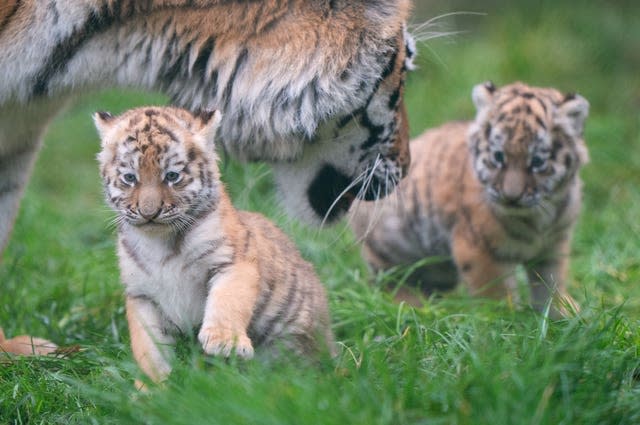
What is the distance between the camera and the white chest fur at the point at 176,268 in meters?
3.39

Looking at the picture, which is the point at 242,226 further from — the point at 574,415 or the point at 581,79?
the point at 581,79

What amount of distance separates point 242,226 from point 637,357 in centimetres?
135

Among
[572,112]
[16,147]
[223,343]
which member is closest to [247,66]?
[16,147]

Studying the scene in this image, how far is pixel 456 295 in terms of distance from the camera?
5.57 m

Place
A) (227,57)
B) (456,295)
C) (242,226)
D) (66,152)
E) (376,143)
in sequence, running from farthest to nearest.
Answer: (66,152), (456,295), (376,143), (227,57), (242,226)

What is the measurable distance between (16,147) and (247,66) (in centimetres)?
103

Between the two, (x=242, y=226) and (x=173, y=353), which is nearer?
(x=173, y=353)

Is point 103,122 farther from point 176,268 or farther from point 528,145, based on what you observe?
point 528,145

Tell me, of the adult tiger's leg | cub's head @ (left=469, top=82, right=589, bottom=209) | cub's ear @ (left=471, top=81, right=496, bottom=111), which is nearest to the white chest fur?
the adult tiger's leg

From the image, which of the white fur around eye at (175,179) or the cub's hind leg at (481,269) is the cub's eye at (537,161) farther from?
the white fur around eye at (175,179)

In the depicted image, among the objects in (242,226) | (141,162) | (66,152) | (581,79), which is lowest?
(66,152)

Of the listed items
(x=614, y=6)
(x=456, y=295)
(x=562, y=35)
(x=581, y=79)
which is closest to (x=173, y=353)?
(x=456, y=295)

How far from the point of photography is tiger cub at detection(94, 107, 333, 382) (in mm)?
3295

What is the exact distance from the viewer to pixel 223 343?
310 cm
